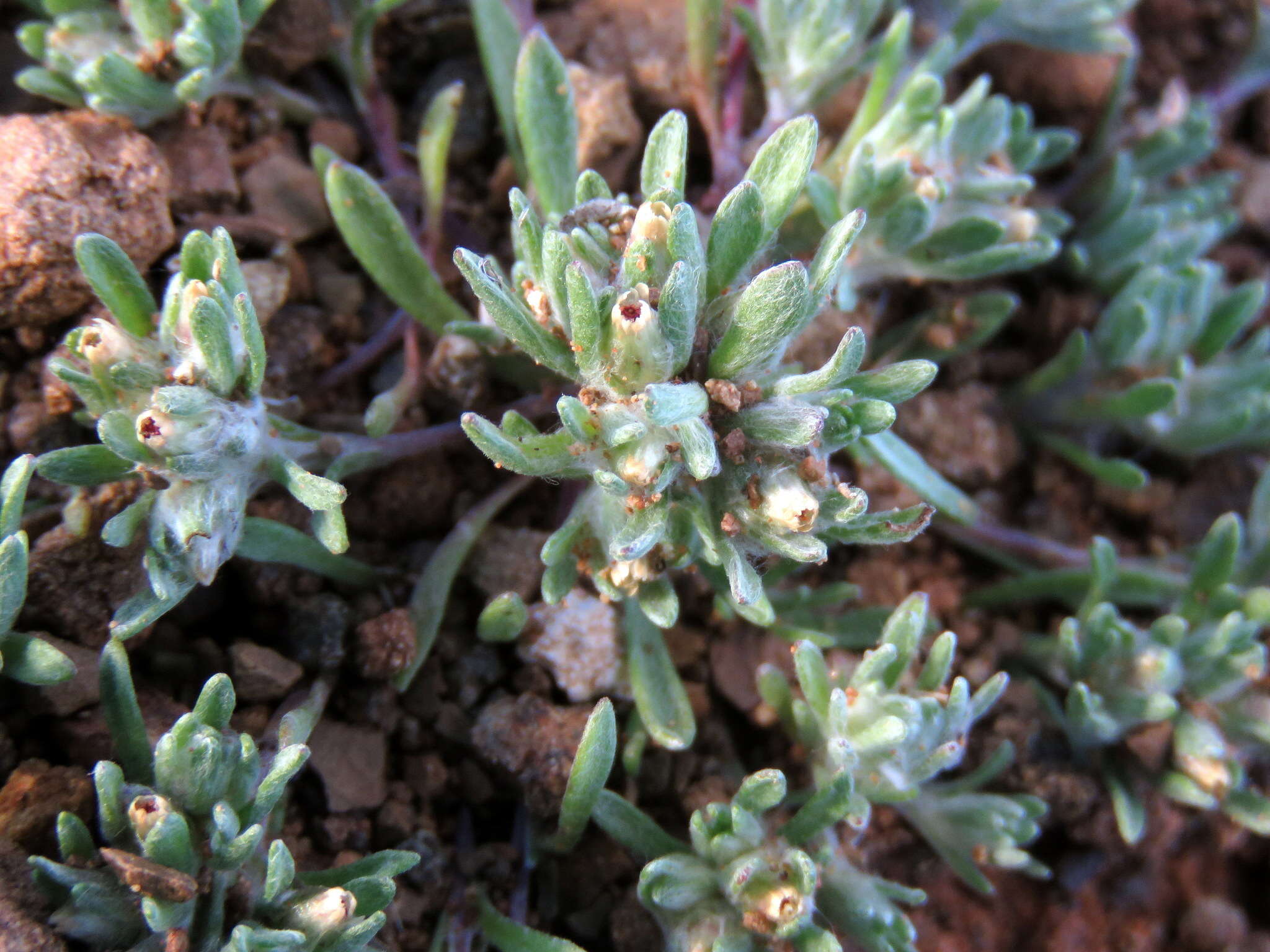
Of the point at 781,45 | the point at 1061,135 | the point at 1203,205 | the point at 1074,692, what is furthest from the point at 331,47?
the point at 1203,205

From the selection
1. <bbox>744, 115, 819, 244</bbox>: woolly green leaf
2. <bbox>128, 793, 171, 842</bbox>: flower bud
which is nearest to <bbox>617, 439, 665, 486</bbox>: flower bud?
<bbox>744, 115, 819, 244</bbox>: woolly green leaf

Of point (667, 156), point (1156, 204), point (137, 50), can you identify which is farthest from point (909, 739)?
point (137, 50)

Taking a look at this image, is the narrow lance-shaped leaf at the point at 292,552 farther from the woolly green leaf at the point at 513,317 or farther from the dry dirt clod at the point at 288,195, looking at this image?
the dry dirt clod at the point at 288,195

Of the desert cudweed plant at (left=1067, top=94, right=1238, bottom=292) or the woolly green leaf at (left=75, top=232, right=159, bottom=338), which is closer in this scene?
the woolly green leaf at (left=75, top=232, right=159, bottom=338)

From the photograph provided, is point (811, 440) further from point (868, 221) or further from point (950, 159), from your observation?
point (950, 159)

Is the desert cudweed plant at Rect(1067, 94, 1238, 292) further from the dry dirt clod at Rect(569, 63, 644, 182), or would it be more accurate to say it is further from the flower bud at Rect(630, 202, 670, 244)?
the flower bud at Rect(630, 202, 670, 244)

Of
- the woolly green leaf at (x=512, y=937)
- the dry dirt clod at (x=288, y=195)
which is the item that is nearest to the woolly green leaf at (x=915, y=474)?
the woolly green leaf at (x=512, y=937)

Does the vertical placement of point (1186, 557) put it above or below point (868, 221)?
below
